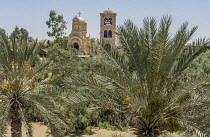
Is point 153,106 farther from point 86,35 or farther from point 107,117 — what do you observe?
point 86,35

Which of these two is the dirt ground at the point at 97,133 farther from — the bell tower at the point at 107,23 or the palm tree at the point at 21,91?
the bell tower at the point at 107,23

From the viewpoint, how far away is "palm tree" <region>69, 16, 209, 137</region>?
5793 mm

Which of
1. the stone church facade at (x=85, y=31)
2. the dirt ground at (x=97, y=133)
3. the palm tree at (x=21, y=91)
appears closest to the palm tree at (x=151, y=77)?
the palm tree at (x=21, y=91)

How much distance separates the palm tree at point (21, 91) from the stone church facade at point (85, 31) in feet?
93.2

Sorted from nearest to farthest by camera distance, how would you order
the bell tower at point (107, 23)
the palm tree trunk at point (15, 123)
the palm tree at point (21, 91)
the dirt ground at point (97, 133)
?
1. the palm tree at point (21, 91)
2. the palm tree trunk at point (15, 123)
3. the dirt ground at point (97, 133)
4. the bell tower at point (107, 23)

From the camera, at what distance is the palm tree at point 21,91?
739cm

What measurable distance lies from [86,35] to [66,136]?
3898 cm

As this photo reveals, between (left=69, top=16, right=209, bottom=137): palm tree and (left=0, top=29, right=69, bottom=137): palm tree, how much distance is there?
2.21 m

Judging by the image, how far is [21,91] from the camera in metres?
8.09

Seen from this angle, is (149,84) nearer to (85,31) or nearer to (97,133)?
(97,133)

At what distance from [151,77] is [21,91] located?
4831mm

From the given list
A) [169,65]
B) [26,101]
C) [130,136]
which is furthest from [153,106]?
[130,136]

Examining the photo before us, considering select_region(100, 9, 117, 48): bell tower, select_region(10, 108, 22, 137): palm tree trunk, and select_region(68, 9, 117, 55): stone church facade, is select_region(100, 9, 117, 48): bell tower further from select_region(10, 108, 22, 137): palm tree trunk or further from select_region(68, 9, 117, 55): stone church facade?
select_region(10, 108, 22, 137): palm tree trunk

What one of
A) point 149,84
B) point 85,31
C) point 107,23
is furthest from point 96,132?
point 85,31
